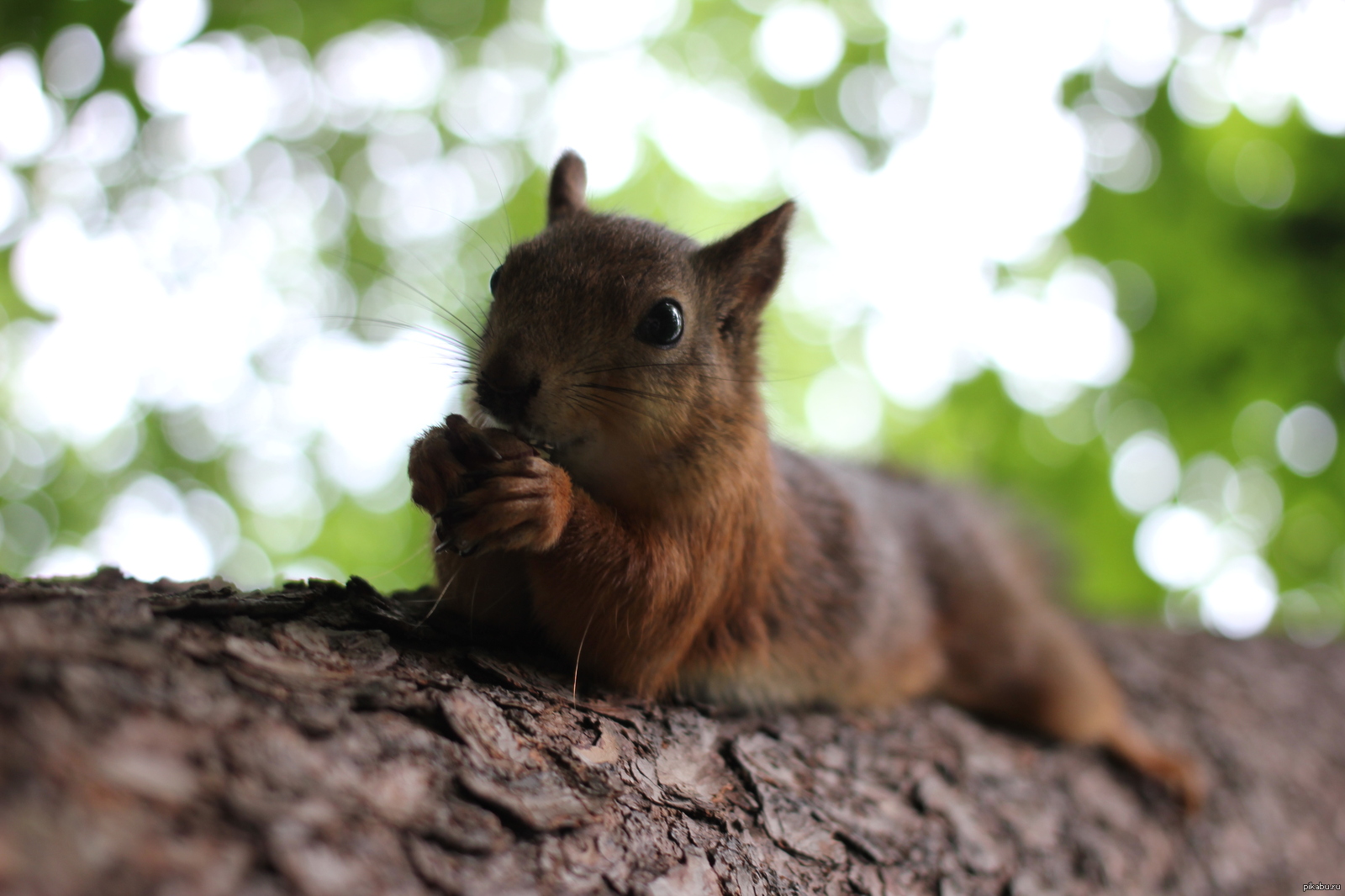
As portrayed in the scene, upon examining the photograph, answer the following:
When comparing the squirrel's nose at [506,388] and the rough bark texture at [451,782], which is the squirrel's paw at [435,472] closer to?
the squirrel's nose at [506,388]

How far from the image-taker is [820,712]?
342 centimetres

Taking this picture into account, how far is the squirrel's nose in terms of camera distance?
7.70 ft

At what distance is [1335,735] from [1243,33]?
464cm

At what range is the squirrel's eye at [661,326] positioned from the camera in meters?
2.63

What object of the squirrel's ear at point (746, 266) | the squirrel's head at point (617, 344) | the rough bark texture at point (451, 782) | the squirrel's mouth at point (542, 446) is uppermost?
the squirrel's ear at point (746, 266)

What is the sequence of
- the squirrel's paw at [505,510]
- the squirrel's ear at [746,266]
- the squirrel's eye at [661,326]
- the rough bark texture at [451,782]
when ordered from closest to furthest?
the rough bark texture at [451,782], the squirrel's paw at [505,510], the squirrel's eye at [661,326], the squirrel's ear at [746,266]

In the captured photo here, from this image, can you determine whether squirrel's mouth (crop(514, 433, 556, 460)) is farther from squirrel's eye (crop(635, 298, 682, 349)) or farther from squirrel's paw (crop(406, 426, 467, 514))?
squirrel's eye (crop(635, 298, 682, 349))

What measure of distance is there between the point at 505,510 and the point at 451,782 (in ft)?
2.11


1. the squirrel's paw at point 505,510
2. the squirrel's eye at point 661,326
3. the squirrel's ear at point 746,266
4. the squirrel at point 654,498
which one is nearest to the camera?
the squirrel's paw at point 505,510

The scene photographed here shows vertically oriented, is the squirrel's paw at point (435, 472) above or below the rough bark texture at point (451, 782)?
above

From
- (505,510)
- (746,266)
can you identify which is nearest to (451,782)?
(505,510)

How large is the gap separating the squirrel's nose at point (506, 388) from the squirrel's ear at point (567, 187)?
1270 mm

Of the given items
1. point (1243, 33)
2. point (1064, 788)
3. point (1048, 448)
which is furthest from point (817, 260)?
point (1064, 788)

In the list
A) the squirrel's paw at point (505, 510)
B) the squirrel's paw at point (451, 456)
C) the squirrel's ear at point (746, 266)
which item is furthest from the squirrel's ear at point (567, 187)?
the squirrel's paw at point (505, 510)
